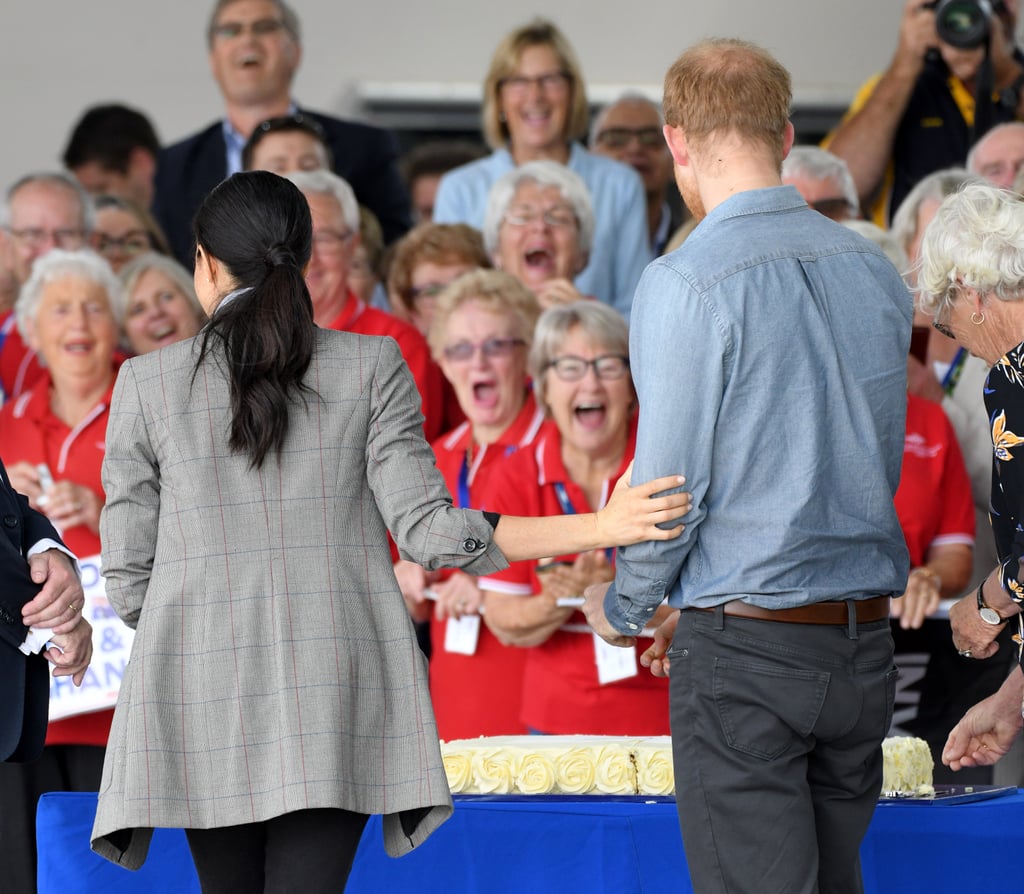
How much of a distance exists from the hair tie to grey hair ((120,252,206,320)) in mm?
2889

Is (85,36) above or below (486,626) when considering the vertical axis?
above

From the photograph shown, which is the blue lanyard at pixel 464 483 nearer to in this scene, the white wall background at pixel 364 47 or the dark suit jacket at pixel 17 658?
the dark suit jacket at pixel 17 658

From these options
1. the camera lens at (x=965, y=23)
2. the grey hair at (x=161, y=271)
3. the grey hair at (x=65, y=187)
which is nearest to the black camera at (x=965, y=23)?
the camera lens at (x=965, y=23)

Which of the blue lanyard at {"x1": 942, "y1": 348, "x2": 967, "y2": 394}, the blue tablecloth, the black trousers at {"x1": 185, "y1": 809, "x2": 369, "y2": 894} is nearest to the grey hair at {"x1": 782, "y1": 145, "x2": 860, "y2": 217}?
the blue lanyard at {"x1": 942, "y1": 348, "x2": 967, "y2": 394}

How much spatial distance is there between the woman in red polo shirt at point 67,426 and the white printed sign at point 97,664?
66mm

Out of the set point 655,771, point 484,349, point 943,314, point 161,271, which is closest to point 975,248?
point 943,314

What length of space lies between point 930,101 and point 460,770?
3.71 m

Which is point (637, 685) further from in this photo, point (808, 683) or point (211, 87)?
point (211, 87)

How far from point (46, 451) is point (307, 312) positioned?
248 centimetres

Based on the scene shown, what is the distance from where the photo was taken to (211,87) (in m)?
8.85

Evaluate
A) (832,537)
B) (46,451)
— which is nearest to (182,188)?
(46,451)

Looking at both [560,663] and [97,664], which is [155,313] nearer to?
[97,664]

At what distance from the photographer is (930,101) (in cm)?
603

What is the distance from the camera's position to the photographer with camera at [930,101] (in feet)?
19.1
